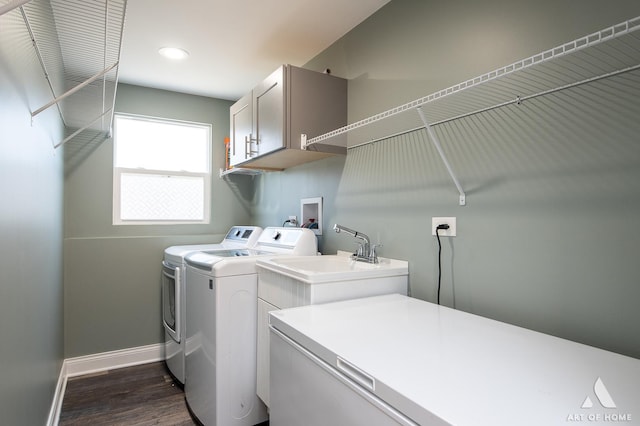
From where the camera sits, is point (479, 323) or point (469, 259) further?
point (469, 259)

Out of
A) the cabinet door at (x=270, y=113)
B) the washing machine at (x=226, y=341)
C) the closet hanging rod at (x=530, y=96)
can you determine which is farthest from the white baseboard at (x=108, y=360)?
the closet hanging rod at (x=530, y=96)

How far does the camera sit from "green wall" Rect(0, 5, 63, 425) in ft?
3.35

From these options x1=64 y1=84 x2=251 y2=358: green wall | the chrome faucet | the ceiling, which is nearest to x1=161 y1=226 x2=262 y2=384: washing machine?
x1=64 y1=84 x2=251 y2=358: green wall

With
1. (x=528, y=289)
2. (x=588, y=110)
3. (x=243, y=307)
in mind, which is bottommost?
(x=243, y=307)

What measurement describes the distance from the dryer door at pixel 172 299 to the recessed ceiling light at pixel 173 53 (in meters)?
1.52

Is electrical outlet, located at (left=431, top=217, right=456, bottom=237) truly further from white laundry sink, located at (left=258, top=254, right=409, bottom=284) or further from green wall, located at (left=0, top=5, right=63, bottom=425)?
green wall, located at (left=0, top=5, right=63, bottom=425)

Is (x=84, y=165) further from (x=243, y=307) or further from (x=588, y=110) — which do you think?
(x=588, y=110)

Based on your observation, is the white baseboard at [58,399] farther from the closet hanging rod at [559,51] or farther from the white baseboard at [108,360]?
the closet hanging rod at [559,51]

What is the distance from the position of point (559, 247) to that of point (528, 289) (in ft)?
0.60

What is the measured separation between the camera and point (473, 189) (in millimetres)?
1401

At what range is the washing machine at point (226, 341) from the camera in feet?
6.02

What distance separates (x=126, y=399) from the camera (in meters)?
2.38

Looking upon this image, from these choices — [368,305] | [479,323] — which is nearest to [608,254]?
[479,323]

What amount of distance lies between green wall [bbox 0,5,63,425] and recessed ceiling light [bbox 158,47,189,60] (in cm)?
85
